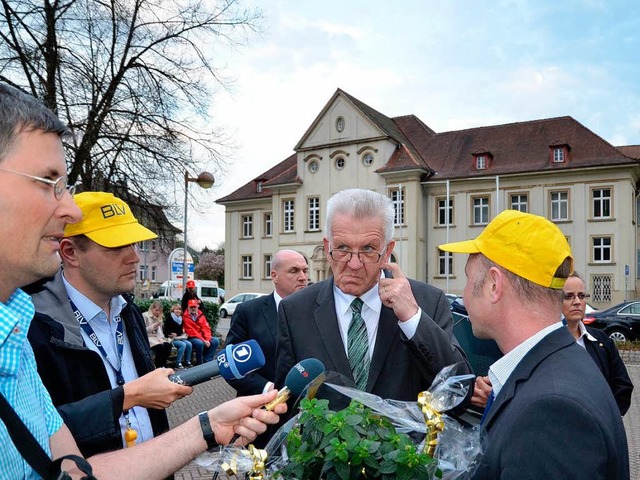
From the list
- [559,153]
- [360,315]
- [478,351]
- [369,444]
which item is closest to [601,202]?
[559,153]

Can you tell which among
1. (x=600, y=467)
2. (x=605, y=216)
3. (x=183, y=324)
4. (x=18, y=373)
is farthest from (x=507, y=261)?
(x=605, y=216)

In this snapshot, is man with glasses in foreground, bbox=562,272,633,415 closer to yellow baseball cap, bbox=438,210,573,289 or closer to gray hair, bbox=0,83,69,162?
yellow baseball cap, bbox=438,210,573,289

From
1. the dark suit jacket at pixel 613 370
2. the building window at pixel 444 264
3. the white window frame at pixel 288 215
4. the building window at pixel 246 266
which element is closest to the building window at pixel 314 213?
the white window frame at pixel 288 215

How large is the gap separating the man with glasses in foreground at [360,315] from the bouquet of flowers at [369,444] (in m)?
0.84

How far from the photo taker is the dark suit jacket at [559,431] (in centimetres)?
166

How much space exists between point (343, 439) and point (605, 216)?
35.6 metres

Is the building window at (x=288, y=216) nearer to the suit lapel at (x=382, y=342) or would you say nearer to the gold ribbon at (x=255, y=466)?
the suit lapel at (x=382, y=342)

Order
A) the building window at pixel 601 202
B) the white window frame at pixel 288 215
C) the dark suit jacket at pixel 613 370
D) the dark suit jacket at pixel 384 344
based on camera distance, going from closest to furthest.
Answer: the dark suit jacket at pixel 384 344 → the dark suit jacket at pixel 613 370 → the building window at pixel 601 202 → the white window frame at pixel 288 215

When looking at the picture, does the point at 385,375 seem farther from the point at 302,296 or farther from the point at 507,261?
the point at 507,261

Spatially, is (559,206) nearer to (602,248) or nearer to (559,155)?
(559,155)

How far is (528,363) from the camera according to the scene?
2.03 metres

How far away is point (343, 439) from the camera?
162 centimetres

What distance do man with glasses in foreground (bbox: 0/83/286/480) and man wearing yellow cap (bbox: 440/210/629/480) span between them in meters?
1.22

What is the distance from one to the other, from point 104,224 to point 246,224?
139 feet
